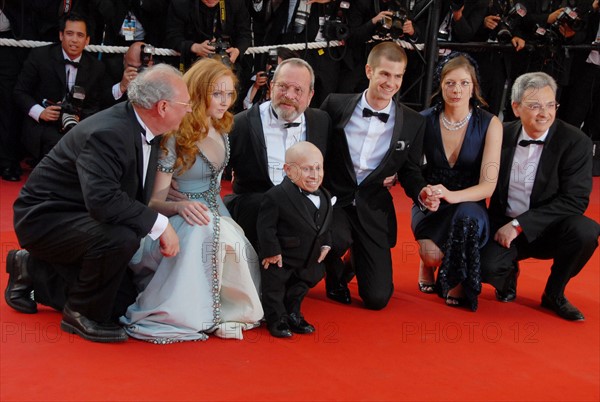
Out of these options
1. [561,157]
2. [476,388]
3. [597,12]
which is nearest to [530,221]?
[561,157]

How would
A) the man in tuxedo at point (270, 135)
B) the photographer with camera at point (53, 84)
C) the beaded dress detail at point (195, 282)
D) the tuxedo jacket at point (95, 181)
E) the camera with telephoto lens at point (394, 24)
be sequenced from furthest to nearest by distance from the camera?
1. the camera with telephoto lens at point (394, 24)
2. the photographer with camera at point (53, 84)
3. the man in tuxedo at point (270, 135)
4. the beaded dress detail at point (195, 282)
5. the tuxedo jacket at point (95, 181)

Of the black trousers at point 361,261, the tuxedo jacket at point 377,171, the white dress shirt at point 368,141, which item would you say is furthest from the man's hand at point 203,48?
the black trousers at point 361,261

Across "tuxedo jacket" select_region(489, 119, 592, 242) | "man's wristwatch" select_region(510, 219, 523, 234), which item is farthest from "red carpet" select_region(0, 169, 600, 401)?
"tuxedo jacket" select_region(489, 119, 592, 242)

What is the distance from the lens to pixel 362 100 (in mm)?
4633

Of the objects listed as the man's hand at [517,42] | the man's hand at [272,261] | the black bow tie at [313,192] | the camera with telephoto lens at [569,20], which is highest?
the camera with telephoto lens at [569,20]

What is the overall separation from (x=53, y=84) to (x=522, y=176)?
351cm

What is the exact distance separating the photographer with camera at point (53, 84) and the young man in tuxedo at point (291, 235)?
2.77m

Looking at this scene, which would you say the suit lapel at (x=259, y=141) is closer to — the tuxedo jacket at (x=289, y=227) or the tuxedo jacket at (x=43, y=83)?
the tuxedo jacket at (x=289, y=227)

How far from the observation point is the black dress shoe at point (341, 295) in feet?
14.9

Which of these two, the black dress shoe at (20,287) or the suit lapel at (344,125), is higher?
the suit lapel at (344,125)

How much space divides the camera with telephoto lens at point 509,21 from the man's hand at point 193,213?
4513 millimetres

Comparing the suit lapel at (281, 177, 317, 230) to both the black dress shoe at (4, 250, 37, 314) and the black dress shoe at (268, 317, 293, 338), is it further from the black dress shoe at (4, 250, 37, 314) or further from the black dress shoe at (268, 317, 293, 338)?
the black dress shoe at (4, 250, 37, 314)

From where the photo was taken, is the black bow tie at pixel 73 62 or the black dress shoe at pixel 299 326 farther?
the black bow tie at pixel 73 62

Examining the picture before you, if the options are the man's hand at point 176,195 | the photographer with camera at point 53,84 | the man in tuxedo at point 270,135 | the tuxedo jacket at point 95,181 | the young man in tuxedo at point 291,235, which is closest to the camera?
the tuxedo jacket at point 95,181
